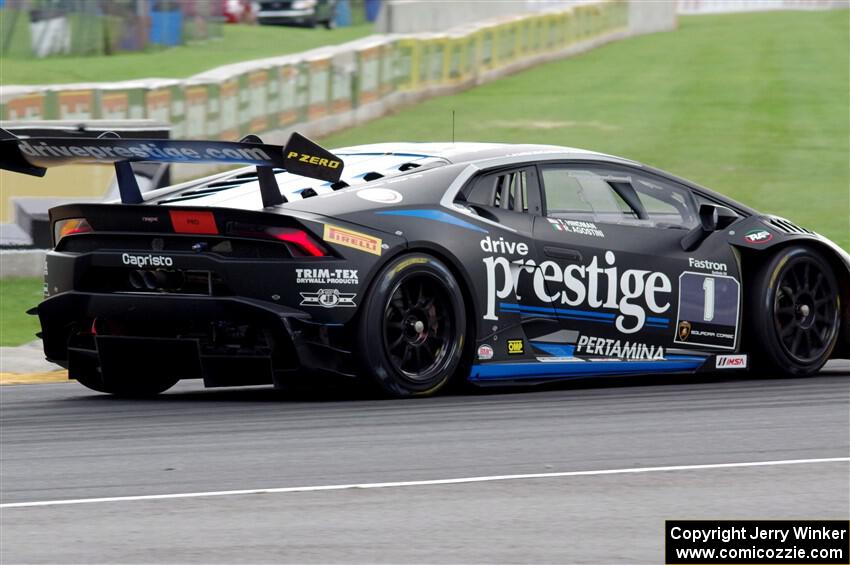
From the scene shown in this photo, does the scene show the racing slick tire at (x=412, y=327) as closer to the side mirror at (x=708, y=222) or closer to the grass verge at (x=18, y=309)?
the side mirror at (x=708, y=222)

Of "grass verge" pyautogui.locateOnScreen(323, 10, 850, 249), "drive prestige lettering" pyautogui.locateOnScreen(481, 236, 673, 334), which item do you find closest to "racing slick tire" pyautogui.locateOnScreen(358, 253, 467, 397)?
"drive prestige lettering" pyautogui.locateOnScreen(481, 236, 673, 334)

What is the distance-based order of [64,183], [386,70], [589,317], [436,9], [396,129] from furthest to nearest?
1. [436,9]
2. [386,70]
3. [396,129]
4. [64,183]
5. [589,317]

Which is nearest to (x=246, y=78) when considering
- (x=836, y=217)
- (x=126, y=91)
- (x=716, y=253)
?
(x=126, y=91)

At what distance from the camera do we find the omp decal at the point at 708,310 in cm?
897

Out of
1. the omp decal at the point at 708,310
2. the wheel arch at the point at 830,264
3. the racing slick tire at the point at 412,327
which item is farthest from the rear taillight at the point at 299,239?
the wheel arch at the point at 830,264

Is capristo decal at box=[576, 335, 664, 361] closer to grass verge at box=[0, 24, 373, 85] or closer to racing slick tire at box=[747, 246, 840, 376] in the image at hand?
racing slick tire at box=[747, 246, 840, 376]

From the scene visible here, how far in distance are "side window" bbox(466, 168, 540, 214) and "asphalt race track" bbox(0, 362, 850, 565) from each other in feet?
3.24

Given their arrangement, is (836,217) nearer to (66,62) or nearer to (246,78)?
(246,78)

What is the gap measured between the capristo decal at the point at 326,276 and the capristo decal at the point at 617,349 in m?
1.41

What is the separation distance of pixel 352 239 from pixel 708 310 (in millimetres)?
2246

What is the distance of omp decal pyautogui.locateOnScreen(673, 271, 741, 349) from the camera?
29.4 feet

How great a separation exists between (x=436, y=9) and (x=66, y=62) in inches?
438

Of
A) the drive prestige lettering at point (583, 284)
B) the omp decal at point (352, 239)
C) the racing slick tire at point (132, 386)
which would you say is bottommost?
the racing slick tire at point (132, 386)

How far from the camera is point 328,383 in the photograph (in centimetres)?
813
